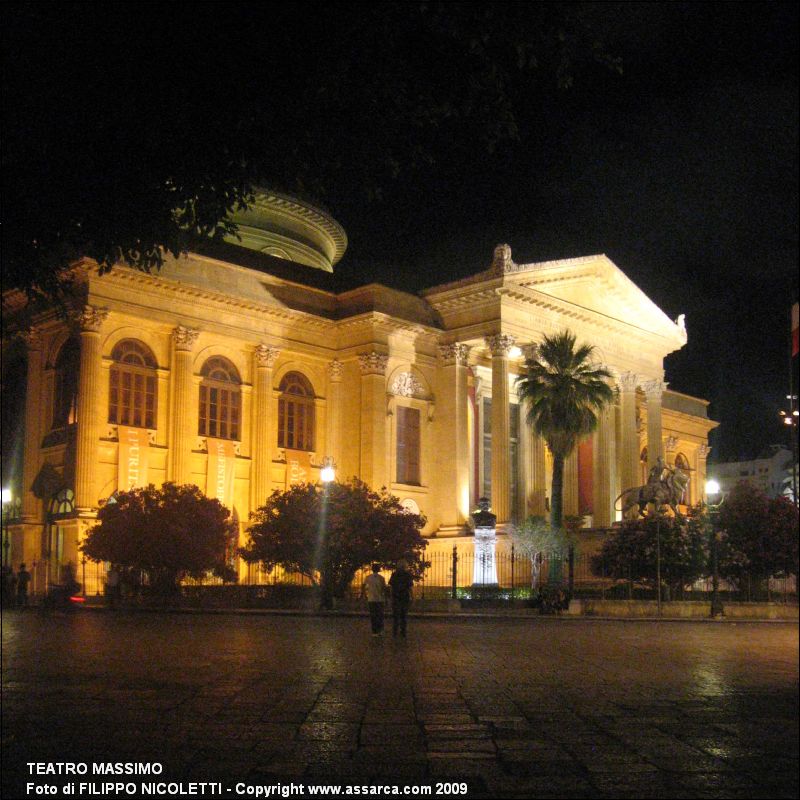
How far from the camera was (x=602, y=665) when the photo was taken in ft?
43.5

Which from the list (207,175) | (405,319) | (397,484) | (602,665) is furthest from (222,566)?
(207,175)

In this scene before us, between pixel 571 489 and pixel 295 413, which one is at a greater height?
pixel 295 413

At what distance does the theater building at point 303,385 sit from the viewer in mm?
38375

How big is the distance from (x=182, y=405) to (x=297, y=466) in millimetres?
6026

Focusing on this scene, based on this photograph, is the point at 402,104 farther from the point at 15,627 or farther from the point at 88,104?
the point at 15,627

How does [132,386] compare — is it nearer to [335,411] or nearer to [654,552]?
[335,411]

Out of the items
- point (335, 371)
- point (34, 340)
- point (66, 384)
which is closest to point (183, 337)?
point (66, 384)

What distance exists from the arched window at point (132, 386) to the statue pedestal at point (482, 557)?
481 inches

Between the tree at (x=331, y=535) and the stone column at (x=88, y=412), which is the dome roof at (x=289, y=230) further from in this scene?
the tree at (x=331, y=535)

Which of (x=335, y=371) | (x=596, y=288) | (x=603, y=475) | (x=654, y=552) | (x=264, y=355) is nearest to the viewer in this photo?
(x=654, y=552)

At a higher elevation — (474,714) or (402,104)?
(402,104)

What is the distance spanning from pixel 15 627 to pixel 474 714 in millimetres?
15856

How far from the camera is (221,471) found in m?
41.1

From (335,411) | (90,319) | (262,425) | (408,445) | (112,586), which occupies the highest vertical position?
(90,319)
